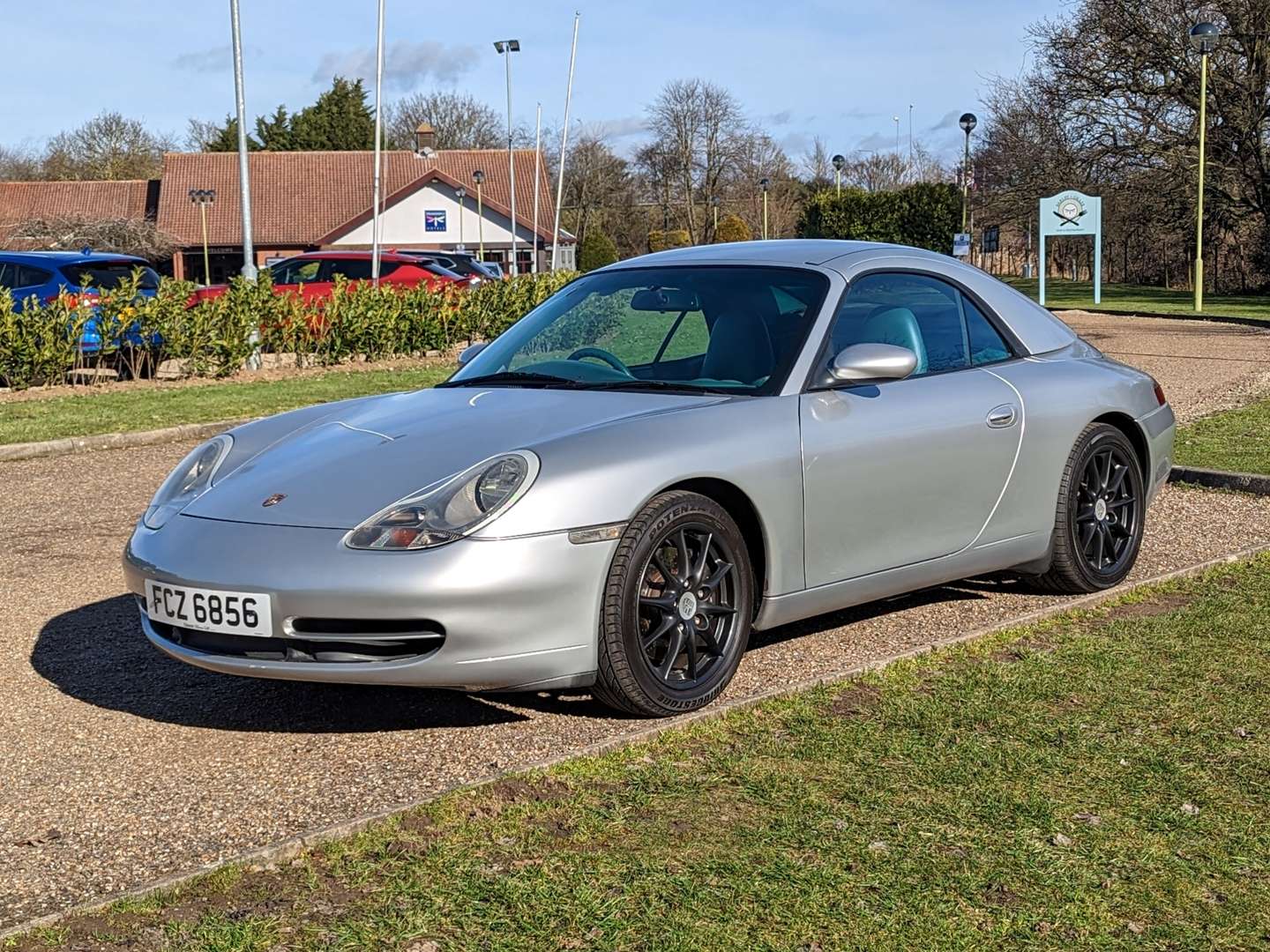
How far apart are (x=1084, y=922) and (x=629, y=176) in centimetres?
8670

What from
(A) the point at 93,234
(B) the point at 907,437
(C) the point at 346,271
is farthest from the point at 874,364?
(A) the point at 93,234

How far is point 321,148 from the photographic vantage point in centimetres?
9056

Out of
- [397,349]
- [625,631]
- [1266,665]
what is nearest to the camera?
[625,631]

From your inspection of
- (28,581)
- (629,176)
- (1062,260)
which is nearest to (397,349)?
(28,581)

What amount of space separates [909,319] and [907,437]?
63cm

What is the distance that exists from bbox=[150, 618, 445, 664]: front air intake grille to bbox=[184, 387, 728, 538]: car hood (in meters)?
0.31

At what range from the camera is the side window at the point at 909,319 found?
566 centimetres

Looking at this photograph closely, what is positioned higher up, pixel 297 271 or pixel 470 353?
pixel 297 271

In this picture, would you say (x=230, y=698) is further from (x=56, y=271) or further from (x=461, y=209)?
(x=461, y=209)

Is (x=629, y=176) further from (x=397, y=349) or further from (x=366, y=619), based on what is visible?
(x=366, y=619)

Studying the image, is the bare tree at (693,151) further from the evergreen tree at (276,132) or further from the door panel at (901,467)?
the door panel at (901,467)

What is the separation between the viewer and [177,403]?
1519cm

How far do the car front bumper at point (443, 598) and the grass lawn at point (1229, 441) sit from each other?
6.36 m

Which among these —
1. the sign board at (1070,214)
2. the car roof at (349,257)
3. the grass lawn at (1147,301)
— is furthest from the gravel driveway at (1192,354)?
the car roof at (349,257)
